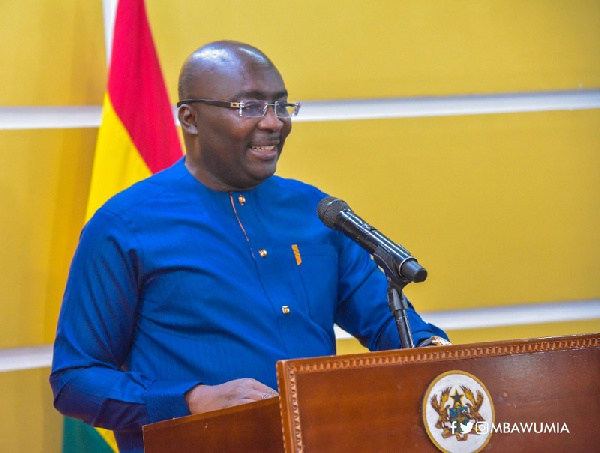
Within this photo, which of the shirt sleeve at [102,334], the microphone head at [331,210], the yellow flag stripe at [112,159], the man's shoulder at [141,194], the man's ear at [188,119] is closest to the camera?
the microphone head at [331,210]

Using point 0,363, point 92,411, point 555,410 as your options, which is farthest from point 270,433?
point 0,363

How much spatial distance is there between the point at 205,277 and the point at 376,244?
68cm

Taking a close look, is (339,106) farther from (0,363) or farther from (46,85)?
(0,363)

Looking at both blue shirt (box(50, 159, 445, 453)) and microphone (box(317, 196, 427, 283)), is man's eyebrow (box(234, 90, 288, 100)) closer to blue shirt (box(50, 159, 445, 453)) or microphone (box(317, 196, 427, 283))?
blue shirt (box(50, 159, 445, 453))

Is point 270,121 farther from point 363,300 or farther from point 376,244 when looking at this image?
point 376,244

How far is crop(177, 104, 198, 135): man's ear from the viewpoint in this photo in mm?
2496

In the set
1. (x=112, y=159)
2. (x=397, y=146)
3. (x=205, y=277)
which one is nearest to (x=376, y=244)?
(x=205, y=277)

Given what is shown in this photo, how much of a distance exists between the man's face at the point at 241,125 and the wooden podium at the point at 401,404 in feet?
2.92

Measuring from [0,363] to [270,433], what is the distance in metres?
1.54

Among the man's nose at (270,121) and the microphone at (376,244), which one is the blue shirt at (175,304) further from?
the microphone at (376,244)

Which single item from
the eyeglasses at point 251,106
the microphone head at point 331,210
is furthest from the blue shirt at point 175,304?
the microphone head at point 331,210

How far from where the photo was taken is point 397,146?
10.7 ft

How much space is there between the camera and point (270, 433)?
5.32 ft

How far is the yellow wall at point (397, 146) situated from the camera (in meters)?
2.88
